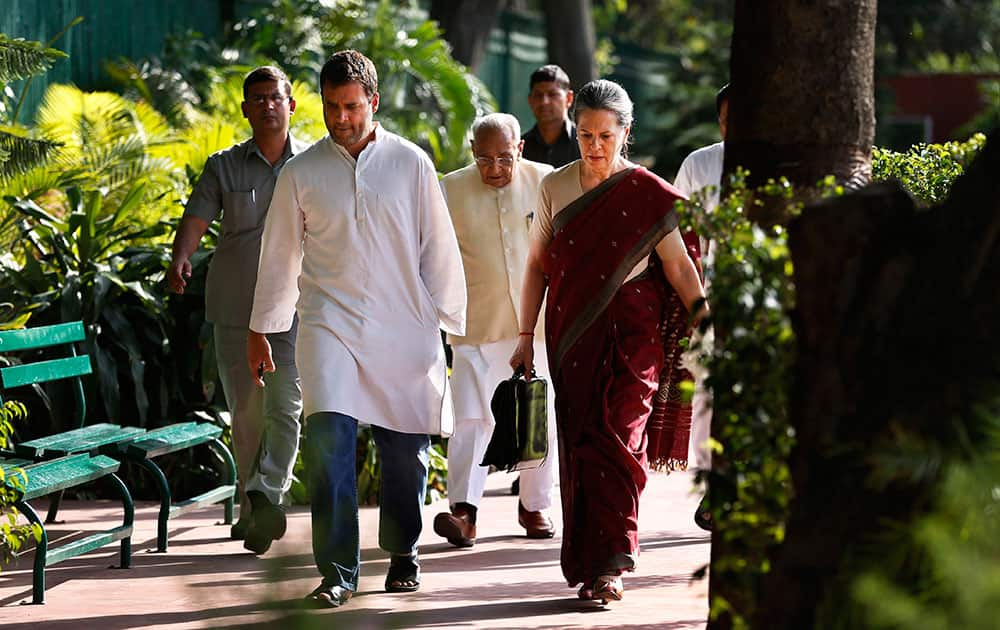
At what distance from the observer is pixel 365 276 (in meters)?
6.43

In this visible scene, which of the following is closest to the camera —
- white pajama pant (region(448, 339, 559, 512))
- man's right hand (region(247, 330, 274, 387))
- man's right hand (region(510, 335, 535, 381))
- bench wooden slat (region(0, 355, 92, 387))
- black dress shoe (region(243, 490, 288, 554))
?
man's right hand (region(247, 330, 274, 387))

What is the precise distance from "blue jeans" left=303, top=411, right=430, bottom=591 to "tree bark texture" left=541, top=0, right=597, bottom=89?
1600cm

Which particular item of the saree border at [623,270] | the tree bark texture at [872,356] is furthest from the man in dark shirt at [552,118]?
the tree bark texture at [872,356]

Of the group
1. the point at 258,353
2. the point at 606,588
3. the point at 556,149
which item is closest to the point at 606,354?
the point at 606,588

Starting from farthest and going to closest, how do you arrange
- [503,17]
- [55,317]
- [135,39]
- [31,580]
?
[503,17]
[135,39]
[55,317]
[31,580]

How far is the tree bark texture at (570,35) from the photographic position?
22250mm

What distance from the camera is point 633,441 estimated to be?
21.4 feet

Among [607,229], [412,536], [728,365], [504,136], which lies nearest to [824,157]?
[728,365]

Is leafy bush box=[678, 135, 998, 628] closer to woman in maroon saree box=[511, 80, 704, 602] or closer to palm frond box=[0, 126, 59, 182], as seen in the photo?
woman in maroon saree box=[511, 80, 704, 602]

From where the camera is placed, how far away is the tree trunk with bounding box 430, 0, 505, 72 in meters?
19.1

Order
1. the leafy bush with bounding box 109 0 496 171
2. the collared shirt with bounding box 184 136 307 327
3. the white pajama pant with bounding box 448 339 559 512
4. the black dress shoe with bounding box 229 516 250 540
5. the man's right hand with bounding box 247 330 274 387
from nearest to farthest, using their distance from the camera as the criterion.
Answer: the man's right hand with bounding box 247 330 274 387, the collared shirt with bounding box 184 136 307 327, the black dress shoe with bounding box 229 516 250 540, the white pajama pant with bounding box 448 339 559 512, the leafy bush with bounding box 109 0 496 171

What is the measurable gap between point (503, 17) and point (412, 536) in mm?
18603

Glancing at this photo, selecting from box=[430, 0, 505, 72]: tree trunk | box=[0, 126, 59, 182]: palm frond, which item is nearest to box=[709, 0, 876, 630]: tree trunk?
box=[0, 126, 59, 182]: palm frond

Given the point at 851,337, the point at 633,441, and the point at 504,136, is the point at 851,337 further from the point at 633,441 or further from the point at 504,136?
the point at 504,136
